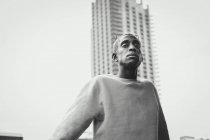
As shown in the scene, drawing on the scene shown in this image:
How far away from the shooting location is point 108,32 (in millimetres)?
116438

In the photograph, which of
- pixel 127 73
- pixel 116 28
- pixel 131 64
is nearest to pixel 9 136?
pixel 127 73

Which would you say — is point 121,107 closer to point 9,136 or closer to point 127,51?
point 127,51

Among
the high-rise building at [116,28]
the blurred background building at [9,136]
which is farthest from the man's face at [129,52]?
the high-rise building at [116,28]

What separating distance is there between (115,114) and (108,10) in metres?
117

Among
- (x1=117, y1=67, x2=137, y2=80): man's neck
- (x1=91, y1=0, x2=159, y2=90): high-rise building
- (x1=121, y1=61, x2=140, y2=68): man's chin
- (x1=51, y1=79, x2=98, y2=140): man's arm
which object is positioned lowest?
(x1=51, y1=79, x2=98, y2=140): man's arm

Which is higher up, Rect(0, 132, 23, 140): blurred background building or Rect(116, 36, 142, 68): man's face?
Rect(116, 36, 142, 68): man's face

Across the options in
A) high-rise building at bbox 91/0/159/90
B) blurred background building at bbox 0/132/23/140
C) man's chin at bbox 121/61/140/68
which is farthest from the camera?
high-rise building at bbox 91/0/159/90

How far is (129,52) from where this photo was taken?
2826 millimetres

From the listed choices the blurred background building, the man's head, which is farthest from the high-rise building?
the man's head

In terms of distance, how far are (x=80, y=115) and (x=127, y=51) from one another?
681 millimetres

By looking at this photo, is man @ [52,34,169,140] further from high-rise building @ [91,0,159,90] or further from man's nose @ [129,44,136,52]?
high-rise building @ [91,0,159,90]

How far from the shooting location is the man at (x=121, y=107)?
8.60ft

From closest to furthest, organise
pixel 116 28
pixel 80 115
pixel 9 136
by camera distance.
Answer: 1. pixel 80 115
2. pixel 9 136
3. pixel 116 28

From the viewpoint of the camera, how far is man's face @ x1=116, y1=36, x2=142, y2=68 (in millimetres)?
2814
